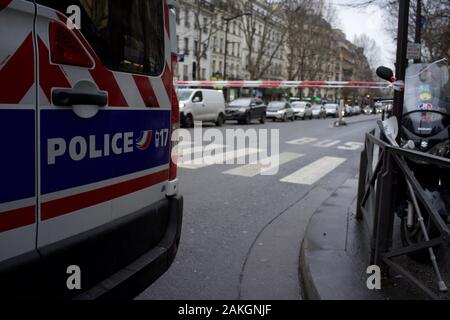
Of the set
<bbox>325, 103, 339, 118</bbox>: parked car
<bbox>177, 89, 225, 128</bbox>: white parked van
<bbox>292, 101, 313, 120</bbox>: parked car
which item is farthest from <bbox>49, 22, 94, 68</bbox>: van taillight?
<bbox>325, 103, 339, 118</bbox>: parked car

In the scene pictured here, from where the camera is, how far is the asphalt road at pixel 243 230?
3.63 metres

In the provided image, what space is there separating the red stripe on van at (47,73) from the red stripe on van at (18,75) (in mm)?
54

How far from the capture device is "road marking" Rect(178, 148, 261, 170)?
30.2ft

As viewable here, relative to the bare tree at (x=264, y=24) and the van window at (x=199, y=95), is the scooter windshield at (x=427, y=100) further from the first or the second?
the bare tree at (x=264, y=24)

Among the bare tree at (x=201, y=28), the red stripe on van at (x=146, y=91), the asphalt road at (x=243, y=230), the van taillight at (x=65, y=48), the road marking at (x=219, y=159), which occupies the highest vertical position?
the bare tree at (x=201, y=28)

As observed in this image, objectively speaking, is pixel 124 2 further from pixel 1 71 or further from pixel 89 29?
pixel 1 71

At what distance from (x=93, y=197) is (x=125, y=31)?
947 millimetres

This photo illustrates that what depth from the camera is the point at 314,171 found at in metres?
9.59

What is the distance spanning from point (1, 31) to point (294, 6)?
49.8 metres

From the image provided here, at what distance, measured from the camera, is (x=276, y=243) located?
4.79 meters

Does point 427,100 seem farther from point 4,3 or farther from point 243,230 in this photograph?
point 4,3
